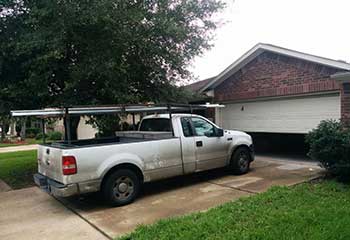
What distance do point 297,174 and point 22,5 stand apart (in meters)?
9.02

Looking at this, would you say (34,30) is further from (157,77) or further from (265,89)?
(265,89)

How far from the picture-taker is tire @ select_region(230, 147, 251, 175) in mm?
8750

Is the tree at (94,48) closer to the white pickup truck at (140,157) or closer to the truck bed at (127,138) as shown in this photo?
the truck bed at (127,138)

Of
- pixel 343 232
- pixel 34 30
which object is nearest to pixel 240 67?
pixel 34 30

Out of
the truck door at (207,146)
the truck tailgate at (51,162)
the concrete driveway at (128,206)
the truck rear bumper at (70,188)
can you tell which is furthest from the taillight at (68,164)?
the truck door at (207,146)

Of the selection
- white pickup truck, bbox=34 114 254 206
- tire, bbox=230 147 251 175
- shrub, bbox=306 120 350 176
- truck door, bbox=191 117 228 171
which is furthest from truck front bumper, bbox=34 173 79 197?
shrub, bbox=306 120 350 176

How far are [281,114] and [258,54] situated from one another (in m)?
2.42

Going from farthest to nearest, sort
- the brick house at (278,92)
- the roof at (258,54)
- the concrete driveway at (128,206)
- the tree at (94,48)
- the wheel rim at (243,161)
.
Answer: the brick house at (278,92) → the roof at (258,54) → the wheel rim at (243,161) → the tree at (94,48) → the concrete driveway at (128,206)

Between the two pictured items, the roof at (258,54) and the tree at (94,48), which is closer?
the tree at (94,48)

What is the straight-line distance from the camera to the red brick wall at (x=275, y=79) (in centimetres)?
964

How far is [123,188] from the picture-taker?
262 inches

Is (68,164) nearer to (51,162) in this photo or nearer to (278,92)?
(51,162)

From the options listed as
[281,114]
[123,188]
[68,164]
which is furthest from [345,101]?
[68,164]

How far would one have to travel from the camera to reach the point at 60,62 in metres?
9.01
